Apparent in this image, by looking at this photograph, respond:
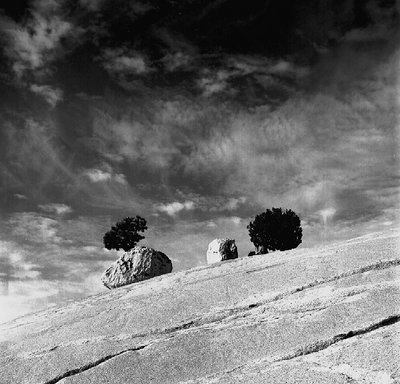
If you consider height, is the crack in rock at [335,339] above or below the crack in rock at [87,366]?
below

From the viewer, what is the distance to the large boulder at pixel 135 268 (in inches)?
1240

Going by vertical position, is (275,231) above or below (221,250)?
above

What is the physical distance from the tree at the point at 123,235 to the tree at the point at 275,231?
12.4m

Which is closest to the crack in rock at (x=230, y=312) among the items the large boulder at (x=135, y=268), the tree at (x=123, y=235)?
the large boulder at (x=135, y=268)

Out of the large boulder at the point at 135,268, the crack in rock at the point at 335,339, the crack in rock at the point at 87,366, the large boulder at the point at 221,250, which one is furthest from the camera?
the large boulder at the point at 221,250

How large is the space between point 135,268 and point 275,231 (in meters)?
21.1

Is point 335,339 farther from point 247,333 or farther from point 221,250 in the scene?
point 221,250

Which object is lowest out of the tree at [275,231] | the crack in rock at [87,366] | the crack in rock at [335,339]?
the crack in rock at [335,339]

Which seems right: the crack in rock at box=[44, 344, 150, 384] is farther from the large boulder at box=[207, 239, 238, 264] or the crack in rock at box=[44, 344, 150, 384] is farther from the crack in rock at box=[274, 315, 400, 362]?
the large boulder at box=[207, 239, 238, 264]

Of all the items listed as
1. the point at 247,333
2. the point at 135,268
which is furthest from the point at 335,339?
the point at 135,268

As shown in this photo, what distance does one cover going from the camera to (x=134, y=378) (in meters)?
12.5

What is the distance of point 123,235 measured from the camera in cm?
4812

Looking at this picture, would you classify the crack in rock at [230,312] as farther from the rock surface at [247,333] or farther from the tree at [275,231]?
the tree at [275,231]

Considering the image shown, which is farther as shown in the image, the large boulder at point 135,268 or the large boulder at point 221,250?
the large boulder at point 221,250
